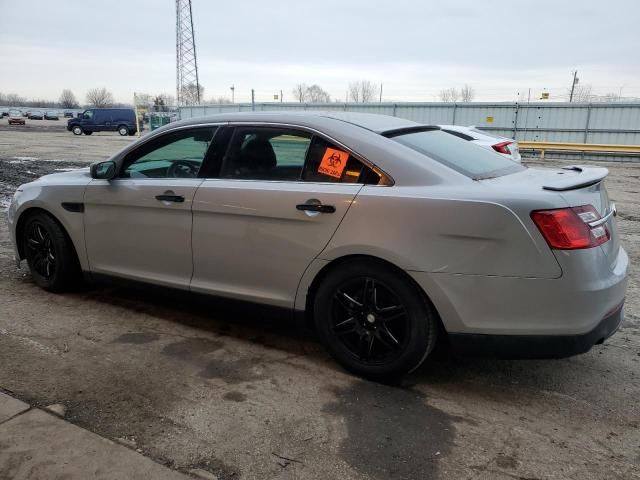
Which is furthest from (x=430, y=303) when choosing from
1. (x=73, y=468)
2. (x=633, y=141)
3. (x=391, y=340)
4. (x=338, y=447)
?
(x=633, y=141)

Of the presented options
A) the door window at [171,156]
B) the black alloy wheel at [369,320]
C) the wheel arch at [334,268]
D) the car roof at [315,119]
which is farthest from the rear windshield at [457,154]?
the door window at [171,156]

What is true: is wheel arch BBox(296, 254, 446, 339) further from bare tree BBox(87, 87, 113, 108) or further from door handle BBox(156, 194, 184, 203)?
bare tree BBox(87, 87, 113, 108)

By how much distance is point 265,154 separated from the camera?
3.62m

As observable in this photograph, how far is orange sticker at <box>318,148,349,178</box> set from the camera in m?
3.21

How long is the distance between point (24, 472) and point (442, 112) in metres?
24.9

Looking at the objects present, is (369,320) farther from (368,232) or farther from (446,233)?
(446,233)

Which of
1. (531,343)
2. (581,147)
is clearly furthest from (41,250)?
(581,147)

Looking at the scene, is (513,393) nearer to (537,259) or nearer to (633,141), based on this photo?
(537,259)

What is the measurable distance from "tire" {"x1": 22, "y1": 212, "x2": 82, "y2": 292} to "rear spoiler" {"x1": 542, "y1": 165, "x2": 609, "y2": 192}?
367 centimetres

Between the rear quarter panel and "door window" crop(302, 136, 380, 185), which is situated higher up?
"door window" crop(302, 136, 380, 185)

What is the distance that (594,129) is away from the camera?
22750 mm

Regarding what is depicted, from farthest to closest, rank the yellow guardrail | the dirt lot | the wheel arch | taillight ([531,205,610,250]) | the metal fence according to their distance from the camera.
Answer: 1. the metal fence
2. the yellow guardrail
3. the wheel arch
4. taillight ([531,205,610,250])
5. the dirt lot

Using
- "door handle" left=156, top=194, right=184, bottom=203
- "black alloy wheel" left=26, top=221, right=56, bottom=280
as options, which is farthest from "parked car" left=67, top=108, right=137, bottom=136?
"door handle" left=156, top=194, right=184, bottom=203

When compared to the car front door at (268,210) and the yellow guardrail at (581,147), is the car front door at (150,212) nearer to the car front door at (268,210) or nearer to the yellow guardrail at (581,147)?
the car front door at (268,210)
